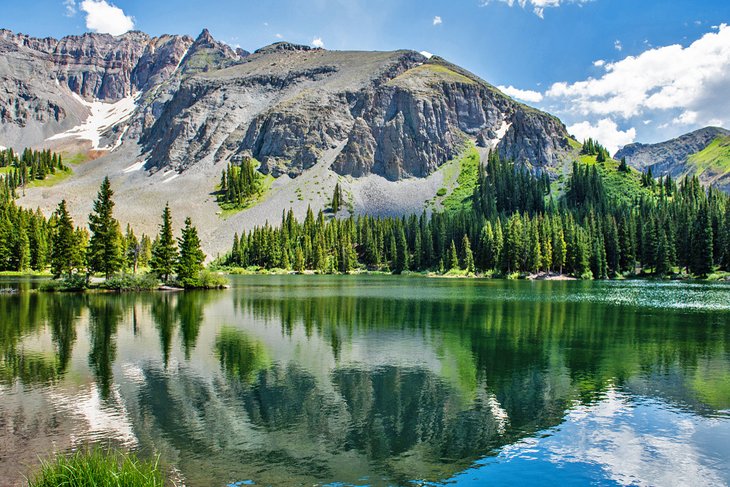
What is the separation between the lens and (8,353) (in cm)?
2753

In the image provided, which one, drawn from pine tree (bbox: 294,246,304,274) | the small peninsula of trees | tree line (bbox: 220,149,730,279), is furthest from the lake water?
pine tree (bbox: 294,246,304,274)

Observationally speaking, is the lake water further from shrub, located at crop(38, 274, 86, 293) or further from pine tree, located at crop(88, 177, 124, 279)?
pine tree, located at crop(88, 177, 124, 279)

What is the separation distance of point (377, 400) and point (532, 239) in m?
117

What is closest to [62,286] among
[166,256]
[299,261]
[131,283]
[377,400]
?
[131,283]

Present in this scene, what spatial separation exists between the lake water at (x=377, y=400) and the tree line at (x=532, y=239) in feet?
296

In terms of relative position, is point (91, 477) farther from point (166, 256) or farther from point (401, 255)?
point (401, 255)

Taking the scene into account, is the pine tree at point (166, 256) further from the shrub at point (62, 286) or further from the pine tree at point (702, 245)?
the pine tree at point (702, 245)

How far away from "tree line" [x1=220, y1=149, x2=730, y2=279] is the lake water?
90.1 m

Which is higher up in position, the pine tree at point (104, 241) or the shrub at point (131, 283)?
the pine tree at point (104, 241)

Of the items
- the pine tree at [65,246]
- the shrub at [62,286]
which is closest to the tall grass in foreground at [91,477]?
the shrub at [62,286]

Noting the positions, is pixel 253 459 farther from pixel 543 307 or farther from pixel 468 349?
pixel 543 307

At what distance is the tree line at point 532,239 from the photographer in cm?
12231

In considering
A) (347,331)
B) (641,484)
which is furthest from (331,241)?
(641,484)

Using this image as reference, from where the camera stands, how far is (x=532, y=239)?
422ft
